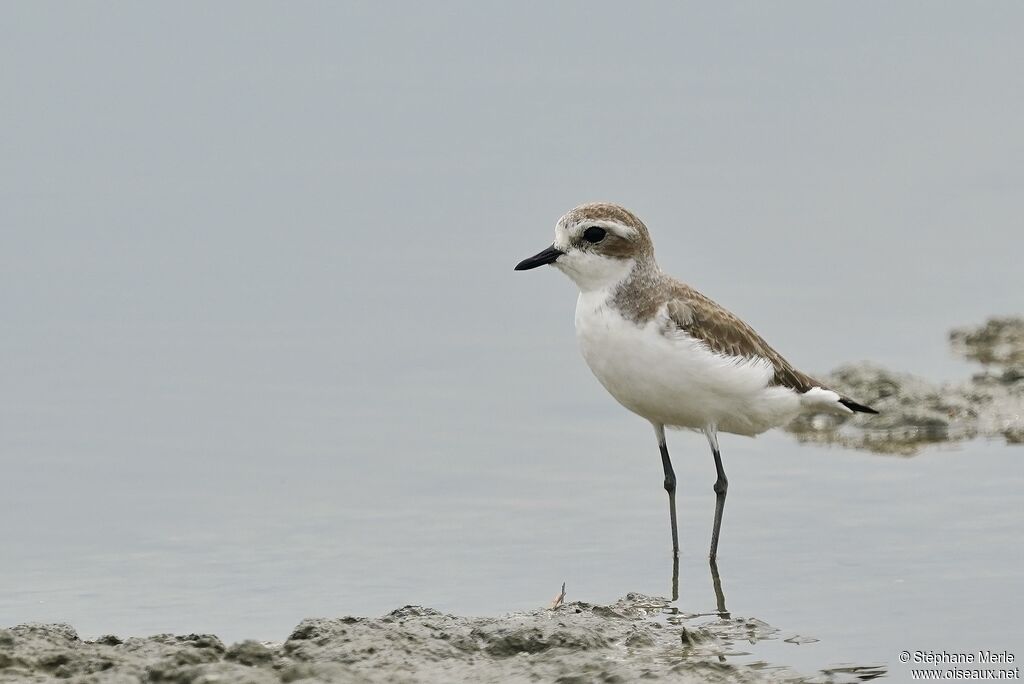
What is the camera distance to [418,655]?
826cm

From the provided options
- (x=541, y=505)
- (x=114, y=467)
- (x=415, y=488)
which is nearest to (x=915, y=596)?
(x=541, y=505)

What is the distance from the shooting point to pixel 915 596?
9938mm

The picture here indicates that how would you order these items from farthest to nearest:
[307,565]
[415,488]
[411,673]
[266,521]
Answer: [415,488]
[266,521]
[307,565]
[411,673]

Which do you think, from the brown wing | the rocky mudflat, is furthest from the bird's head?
the rocky mudflat

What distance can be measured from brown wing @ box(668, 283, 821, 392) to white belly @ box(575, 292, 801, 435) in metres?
0.07

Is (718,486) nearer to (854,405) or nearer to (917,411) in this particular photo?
(854,405)

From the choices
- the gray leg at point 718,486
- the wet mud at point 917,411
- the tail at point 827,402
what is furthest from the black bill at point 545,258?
the wet mud at point 917,411

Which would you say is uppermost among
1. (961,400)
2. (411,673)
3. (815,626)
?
(961,400)

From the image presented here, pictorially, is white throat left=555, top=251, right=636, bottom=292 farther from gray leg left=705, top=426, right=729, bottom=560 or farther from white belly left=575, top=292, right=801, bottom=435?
gray leg left=705, top=426, right=729, bottom=560

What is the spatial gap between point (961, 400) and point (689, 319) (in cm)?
394

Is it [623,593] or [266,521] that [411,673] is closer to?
[623,593]

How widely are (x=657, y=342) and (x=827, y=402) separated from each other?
69.1 inches

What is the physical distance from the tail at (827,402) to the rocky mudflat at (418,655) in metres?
2.88

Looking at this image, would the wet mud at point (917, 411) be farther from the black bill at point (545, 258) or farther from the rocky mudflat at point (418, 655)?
the rocky mudflat at point (418, 655)
